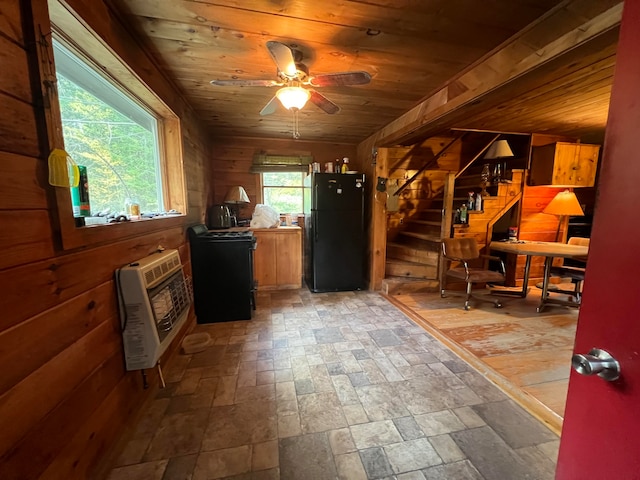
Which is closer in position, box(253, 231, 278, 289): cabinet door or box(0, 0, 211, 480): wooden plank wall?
box(0, 0, 211, 480): wooden plank wall

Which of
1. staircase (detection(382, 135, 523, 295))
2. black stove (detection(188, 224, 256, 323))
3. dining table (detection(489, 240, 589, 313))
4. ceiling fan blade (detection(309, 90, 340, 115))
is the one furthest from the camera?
staircase (detection(382, 135, 523, 295))

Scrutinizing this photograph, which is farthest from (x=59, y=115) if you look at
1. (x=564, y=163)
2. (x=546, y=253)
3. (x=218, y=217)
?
(x=564, y=163)

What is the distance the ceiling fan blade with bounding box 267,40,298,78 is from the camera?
1.31 m

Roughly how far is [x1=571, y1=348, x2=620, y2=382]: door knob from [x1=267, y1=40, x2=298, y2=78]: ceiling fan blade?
159 centimetres

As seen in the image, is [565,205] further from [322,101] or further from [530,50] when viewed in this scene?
[322,101]

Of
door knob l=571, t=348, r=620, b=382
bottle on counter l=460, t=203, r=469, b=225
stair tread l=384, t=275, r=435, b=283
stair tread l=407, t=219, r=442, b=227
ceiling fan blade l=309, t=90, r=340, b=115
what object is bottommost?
stair tread l=384, t=275, r=435, b=283

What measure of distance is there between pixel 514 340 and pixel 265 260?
9.47 ft

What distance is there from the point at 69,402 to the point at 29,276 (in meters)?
0.53

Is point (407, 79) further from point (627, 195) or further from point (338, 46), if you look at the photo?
point (627, 195)

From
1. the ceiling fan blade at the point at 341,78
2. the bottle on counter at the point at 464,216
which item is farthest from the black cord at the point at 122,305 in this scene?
the bottle on counter at the point at 464,216

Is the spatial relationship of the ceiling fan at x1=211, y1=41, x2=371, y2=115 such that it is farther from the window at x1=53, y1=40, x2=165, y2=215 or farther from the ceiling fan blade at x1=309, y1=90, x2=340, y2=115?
the window at x1=53, y1=40, x2=165, y2=215

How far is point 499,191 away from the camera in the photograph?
143 inches

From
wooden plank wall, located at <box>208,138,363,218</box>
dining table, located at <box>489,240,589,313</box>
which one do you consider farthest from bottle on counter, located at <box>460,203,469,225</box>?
wooden plank wall, located at <box>208,138,363,218</box>

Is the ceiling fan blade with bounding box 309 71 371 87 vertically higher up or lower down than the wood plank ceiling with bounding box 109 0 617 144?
lower down
